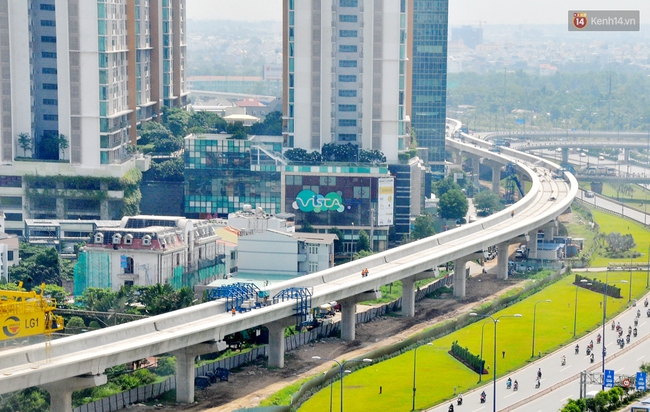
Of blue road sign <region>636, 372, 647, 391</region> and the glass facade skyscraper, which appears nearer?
blue road sign <region>636, 372, 647, 391</region>

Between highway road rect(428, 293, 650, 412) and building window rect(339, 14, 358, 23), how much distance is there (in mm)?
36986

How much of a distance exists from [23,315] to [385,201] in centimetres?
5317

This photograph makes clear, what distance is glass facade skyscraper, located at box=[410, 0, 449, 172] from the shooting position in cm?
14388

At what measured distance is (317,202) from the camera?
365ft

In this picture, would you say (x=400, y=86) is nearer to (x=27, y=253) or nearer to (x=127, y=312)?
(x=27, y=253)

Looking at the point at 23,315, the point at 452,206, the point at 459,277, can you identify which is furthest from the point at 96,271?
the point at 452,206

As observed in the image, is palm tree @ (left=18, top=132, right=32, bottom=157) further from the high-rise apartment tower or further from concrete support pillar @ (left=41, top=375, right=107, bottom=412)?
concrete support pillar @ (left=41, top=375, right=107, bottom=412)

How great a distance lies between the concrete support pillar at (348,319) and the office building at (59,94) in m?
32.5

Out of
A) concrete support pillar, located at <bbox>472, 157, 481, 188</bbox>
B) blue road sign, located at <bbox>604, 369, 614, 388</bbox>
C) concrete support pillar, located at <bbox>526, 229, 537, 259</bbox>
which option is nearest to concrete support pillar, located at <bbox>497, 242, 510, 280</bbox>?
concrete support pillar, located at <bbox>526, 229, 537, 259</bbox>

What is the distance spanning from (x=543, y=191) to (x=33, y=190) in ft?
140

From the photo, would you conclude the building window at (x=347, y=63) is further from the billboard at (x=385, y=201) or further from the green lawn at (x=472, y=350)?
the green lawn at (x=472, y=350)

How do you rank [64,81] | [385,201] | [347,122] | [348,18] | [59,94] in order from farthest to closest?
[347,122], [348,18], [59,94], [64,81], [385,201]

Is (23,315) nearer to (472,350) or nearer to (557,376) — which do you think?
(472,350)

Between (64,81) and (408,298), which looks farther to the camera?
(64,81)
